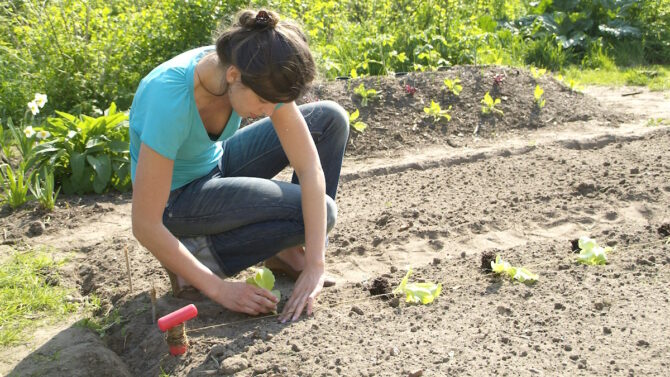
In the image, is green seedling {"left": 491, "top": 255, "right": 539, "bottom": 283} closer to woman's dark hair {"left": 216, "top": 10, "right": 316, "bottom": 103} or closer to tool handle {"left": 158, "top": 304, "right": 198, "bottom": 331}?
woman's dark hair {"left": 216, "top": 10, "right": 316, "bottom": 103}

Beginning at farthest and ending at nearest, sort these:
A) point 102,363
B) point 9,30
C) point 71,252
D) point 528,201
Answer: point 9,30, point 528,201, point 71,252, point 102,363

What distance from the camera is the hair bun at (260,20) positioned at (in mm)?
2508

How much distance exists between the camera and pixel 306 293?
9.70ft

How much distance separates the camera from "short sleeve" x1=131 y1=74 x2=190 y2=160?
2.58 m

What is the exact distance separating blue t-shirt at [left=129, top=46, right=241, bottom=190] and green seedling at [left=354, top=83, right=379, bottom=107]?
2533mm

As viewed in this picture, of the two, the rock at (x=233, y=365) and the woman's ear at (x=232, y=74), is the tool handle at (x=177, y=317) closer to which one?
the rock at (x=233, y=365)

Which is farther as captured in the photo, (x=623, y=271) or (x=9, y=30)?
(x=9, y=30)

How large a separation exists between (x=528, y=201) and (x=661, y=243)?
89 cm

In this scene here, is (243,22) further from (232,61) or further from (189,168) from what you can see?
(189,168)

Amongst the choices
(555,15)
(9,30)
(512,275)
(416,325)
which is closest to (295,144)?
(416,325)

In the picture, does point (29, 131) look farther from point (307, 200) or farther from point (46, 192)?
point (307, 200)

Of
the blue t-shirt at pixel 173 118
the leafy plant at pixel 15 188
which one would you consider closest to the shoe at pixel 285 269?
the blue t-shirt at pixel 173 118

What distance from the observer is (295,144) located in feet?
9.87

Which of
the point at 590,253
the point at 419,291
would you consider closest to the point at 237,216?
the point at 419,291
